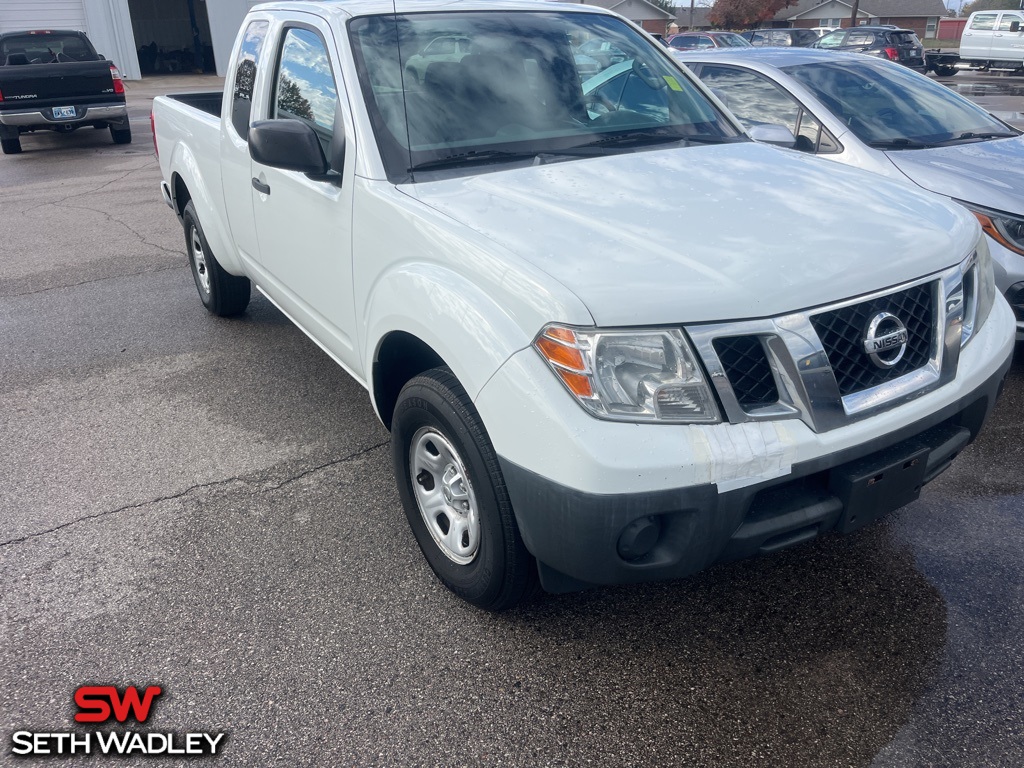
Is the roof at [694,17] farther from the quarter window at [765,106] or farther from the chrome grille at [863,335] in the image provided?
the chrome grille at [863,335]

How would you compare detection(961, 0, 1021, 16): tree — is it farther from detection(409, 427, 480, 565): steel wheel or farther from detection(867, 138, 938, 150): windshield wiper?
detection(409, 427, 480, 565): steel wheel

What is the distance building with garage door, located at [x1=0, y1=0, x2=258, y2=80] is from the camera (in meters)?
26.4

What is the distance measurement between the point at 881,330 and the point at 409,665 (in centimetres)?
170

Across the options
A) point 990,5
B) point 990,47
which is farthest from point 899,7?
point 990,47

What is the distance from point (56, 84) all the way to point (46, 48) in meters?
1.21

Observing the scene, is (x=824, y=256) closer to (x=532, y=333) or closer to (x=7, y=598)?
(x=532, y=333)

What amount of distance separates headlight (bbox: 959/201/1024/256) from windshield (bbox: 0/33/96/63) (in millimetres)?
14388

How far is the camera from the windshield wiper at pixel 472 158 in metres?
2.93

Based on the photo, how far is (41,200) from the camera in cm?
1003

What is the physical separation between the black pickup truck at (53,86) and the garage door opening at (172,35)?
20002 mm

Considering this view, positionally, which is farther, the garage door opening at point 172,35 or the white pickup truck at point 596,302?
the garage door opening at point 172,35

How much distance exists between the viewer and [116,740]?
7.80 feet

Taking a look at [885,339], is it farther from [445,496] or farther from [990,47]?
[990,47]

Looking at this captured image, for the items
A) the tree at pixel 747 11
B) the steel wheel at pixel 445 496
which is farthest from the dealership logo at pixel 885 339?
the tree at pixel 747 11
